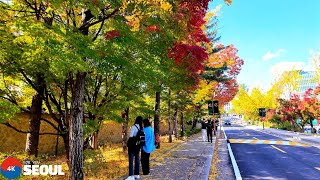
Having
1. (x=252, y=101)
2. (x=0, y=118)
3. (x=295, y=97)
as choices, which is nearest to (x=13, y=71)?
(x=0, y=118)

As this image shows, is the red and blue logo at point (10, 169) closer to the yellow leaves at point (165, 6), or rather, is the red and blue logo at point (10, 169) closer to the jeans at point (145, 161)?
the jeans at point (145, 161)

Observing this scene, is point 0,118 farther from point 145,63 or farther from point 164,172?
point 164,172

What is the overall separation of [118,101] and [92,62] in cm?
322

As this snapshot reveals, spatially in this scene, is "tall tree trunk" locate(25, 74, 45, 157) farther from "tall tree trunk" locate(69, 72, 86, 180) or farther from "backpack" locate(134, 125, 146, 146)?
"backpack" locate(134, 125, 146, 146)

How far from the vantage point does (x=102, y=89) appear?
11250 millimetres

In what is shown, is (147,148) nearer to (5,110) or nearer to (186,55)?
(5,110)

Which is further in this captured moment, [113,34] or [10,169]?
[113,34]

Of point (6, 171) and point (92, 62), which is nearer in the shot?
point (6, 171)

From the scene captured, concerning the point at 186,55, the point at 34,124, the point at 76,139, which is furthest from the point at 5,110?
the point at 186,55

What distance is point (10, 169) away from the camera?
5859 millimetres

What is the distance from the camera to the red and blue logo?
5516 millimetres

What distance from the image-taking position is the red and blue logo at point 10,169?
5516 millimetres

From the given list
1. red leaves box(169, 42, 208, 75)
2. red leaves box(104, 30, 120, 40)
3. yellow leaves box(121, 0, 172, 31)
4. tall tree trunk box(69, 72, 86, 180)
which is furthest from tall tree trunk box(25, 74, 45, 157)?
red leaves box(169, 42, 208, 75)

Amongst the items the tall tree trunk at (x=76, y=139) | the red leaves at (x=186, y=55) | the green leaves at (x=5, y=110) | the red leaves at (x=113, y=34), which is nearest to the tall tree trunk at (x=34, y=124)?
Answer: the tall tree trunk at (x=76, y=139)
